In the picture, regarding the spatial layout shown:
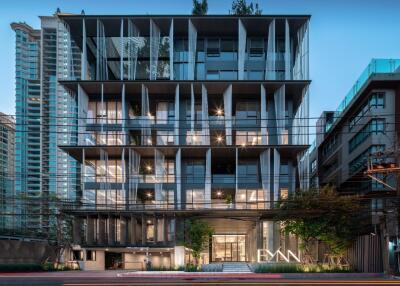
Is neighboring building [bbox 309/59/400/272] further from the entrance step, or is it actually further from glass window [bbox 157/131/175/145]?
glass window [bbox 157/131/175/145]

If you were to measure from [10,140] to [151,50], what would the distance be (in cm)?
4064

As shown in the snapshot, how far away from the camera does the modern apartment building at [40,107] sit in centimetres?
8244

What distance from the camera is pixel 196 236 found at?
41531 millimetres

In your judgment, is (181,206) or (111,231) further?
(181,206)

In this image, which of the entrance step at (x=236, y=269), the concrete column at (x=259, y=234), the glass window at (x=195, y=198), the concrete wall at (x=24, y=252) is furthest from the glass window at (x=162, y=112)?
the entrance step at (x=236, y=269)

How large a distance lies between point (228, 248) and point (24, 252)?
76.2 ft

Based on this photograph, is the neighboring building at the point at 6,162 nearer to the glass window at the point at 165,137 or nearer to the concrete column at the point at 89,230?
the concrete column at the point at 89,230

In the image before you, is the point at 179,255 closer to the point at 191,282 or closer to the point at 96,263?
the point at 96,263

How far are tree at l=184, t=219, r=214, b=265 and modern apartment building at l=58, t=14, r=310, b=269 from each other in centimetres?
124

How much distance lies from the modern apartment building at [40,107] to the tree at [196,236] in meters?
42.3

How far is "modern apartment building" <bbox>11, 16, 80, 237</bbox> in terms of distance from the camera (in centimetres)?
8244

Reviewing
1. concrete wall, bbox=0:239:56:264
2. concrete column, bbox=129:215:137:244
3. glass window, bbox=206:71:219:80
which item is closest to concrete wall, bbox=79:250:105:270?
concrete wall, bbox=0:239:56:264

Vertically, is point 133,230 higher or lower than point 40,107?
lower

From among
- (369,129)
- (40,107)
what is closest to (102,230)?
(369,129)
